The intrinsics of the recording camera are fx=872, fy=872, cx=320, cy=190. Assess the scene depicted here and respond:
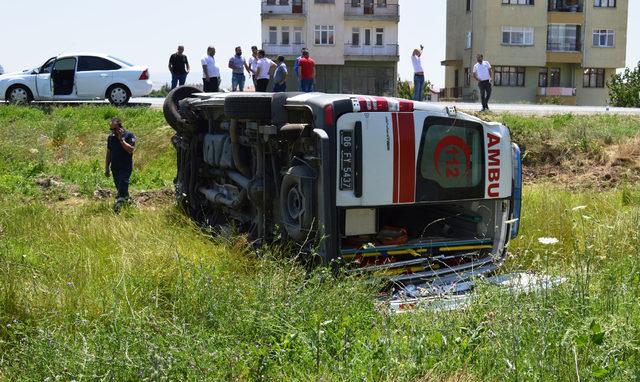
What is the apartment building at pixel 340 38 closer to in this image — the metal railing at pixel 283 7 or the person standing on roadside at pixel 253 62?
the metal railing at pixel 283 7

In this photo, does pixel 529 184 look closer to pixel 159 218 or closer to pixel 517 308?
pixel 159 218

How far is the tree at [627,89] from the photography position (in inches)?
1813

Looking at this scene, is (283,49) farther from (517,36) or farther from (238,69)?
(238,69)

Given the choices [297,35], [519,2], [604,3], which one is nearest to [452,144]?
[297,35]

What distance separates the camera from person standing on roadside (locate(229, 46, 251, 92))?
25.2 m

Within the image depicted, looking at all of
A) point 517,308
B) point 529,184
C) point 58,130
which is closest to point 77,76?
point 58,130

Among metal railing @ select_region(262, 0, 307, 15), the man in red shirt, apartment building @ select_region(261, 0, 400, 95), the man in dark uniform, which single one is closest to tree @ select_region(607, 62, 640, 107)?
apartment building @ select_region(261, 0, 400, 95)

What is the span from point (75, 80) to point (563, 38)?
43491mm

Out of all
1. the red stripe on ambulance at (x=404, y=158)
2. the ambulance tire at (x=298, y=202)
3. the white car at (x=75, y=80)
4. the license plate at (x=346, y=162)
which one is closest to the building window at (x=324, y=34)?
the white car at (x=75, y=80)

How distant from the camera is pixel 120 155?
13219 mm

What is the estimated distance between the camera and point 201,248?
8852 mm

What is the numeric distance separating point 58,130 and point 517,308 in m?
15.6

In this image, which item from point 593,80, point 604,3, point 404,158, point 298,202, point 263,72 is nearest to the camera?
point 404,158

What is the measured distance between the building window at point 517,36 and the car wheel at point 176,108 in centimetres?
4940
